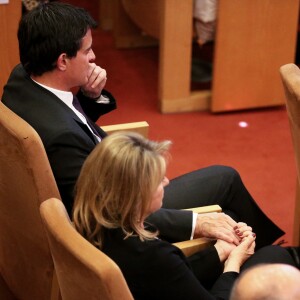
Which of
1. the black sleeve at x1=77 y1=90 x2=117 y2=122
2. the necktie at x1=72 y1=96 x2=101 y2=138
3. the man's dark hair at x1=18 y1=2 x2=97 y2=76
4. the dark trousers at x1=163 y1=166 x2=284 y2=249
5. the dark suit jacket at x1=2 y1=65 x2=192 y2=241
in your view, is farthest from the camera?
the black sleeve at x1=77 y1=90 x2=117 y2=122

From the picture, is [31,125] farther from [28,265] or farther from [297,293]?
[297,293]

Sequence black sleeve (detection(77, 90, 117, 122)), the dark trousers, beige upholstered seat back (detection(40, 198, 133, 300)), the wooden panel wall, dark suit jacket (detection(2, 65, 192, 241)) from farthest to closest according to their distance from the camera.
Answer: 1. the wooden panel wall
2. black sleeve (detection(77, 90, 117, 122))
3. the dark trousers
4. dark suit jacket (detection(2, 65, 192, 241))
5. beige upholstered seat back (detection(40, 198, 133, 300))

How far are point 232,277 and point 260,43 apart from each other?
1936 millimetres

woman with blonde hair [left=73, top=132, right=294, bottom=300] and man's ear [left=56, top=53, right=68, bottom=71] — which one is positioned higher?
man's ear [left=56, top=53, right=68, bottom=71]

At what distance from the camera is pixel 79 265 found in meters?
1.33

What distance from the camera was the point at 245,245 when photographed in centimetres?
195

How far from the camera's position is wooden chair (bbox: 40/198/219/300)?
1.30 metres

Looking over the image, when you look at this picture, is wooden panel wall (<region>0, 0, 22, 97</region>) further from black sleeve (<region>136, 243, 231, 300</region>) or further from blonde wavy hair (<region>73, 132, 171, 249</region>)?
black sleeve (<region>136, 243, 231, 300</region>)

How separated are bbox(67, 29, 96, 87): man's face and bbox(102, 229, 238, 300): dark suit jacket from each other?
58 cm

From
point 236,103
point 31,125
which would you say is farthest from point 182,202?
point 236,103

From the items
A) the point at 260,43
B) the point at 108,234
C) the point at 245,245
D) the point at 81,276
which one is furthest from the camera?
the point at 260,43

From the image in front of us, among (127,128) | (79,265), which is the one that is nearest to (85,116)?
(127,128)

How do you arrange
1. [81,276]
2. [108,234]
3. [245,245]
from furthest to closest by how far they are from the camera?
[245,245] < [108,234] < [81,276]

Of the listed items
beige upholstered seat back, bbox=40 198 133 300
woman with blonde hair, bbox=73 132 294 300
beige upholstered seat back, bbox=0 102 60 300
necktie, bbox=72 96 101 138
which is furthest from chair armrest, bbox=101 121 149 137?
beige upholstered seat back, bbox=40 198 133 300
